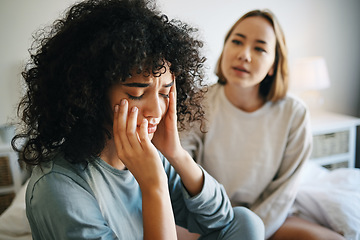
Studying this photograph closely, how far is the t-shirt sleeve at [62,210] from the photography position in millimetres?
649

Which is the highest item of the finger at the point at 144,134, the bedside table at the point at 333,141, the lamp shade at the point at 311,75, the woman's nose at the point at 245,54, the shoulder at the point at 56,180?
the woman's nose at the point at 245,54

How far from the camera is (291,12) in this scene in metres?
2.58

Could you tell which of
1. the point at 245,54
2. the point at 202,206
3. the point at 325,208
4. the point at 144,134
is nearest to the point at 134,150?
the point at 144,134

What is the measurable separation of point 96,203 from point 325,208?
41.8 inches

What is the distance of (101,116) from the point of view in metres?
0.78

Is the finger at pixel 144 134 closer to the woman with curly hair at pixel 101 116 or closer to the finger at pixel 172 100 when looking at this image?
the woman with curly hair at pixel 101 116

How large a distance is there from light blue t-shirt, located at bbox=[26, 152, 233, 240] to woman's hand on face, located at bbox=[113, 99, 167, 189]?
11cm

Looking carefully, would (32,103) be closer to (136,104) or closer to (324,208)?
(136,104)

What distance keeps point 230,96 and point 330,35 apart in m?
1.80

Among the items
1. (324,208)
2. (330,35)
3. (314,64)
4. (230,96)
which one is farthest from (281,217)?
(330,35)

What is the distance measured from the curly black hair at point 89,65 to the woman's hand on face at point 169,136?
124mm

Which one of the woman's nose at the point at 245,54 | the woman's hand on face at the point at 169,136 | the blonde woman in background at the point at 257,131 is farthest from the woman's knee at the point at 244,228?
the woman's nose at the point at 245,54

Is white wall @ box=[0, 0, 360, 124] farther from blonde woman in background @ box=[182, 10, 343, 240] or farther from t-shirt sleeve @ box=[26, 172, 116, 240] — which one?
t-shirt sleeve @ box=[26, 172, 116, 240]

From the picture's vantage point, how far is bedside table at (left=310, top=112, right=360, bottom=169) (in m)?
2.26
